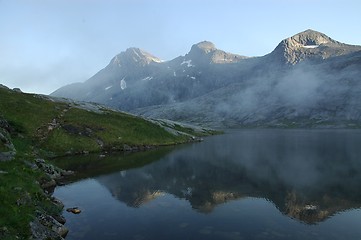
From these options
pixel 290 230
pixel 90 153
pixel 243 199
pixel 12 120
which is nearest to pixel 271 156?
pixel 243 199

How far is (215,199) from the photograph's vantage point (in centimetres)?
5353

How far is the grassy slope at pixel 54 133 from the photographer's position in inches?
1816

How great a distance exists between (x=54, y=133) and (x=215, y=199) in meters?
74.2

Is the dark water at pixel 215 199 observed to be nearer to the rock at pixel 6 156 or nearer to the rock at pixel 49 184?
the rock at pixel 49 184

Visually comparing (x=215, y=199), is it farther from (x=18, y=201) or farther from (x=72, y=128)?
(x=72, y=128)

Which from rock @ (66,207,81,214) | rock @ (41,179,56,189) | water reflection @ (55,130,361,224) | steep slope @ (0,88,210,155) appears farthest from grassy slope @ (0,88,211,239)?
water reflection @ (55,130,361,224)

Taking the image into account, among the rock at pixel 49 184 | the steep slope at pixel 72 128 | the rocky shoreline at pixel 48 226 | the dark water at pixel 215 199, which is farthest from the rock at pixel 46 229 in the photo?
the steep slope at pixel 72 128

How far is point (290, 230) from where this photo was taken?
38281 mm

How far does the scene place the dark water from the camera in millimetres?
38781

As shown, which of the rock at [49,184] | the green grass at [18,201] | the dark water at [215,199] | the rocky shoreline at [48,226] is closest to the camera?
the green grass at [18,201]

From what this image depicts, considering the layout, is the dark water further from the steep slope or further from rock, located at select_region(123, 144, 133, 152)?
rock, located at select_region(123, 144, 133, 152)

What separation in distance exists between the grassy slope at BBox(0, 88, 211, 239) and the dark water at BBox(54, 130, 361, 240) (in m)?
8.22

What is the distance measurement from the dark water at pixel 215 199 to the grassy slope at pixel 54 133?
8.22 meters

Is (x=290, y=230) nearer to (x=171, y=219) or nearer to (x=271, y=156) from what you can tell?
(x=171, y=219)
